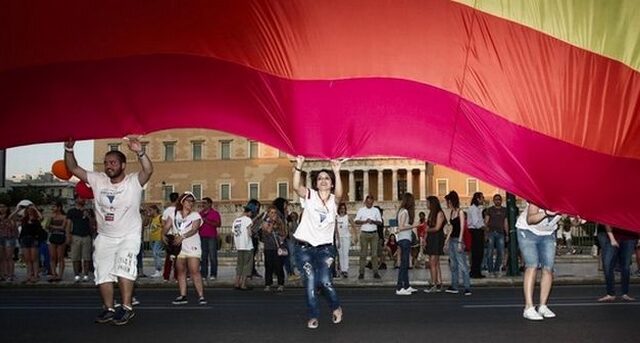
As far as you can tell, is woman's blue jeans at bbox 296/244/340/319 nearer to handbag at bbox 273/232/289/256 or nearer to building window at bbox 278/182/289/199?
handbag at bbox 273/232/289/256

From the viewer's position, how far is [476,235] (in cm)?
1808

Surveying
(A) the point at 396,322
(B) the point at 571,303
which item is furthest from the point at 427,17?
(B) the point at 571,303

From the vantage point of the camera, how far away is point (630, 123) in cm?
678

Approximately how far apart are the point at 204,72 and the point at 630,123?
3666mm

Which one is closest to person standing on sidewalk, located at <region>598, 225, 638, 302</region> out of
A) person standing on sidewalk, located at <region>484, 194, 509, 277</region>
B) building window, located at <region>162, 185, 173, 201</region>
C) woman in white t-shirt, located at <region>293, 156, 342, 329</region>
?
woman in white t-shirt, located at <region>293, 156, 342, 329</region>

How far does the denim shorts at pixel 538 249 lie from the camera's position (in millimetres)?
9719

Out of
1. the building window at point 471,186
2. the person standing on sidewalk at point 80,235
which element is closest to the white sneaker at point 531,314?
the person standing on sidewalk at point 80,235

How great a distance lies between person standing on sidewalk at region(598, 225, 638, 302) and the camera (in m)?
12.7

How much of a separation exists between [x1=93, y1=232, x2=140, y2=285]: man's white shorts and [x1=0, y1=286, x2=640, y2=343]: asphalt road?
58 cm

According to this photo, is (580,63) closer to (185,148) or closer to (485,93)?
(485,93)

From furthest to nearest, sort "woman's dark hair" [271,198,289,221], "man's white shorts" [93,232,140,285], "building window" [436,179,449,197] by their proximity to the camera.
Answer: "building window" [436,179,449,197] → "woman's dark hair" [271,198,289,221] → "man's white shorts" [93,232,140,285]

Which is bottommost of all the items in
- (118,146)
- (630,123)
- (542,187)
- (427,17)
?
(542,187)

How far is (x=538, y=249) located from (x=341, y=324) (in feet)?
7.91

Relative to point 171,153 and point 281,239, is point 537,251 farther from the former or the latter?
point 171,153
